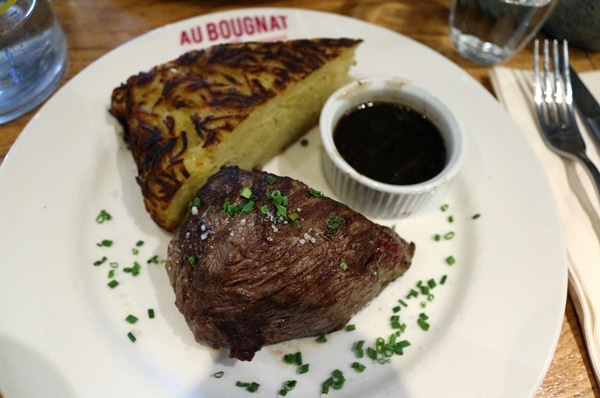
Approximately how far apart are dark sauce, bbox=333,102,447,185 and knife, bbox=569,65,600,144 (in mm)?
1148

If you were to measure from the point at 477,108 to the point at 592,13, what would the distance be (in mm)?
1242

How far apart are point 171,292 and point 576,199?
2455 millimetres

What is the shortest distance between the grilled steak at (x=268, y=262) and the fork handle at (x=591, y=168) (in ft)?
4.88

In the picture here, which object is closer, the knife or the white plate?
the white plate

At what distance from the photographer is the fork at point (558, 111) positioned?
114 inches

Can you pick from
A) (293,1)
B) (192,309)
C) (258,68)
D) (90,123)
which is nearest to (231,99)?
(258,68)

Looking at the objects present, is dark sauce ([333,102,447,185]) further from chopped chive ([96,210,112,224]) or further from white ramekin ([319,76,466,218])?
chopped chive ([96,210,112,224])

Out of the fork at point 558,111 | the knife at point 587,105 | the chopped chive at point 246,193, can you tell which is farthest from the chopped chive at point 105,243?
the knife at point 587,105

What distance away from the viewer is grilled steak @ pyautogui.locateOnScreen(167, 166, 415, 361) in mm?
1972

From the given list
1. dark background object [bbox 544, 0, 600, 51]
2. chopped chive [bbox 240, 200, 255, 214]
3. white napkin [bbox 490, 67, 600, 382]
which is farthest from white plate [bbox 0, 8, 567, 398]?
dark background object [bbox 544, 0, 600, 51]

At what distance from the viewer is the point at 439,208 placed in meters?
2.78

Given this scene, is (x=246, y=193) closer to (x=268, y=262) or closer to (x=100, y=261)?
(x=268, y=262)

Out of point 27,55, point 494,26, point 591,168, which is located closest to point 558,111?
point 591,168

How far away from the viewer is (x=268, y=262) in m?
1.97
